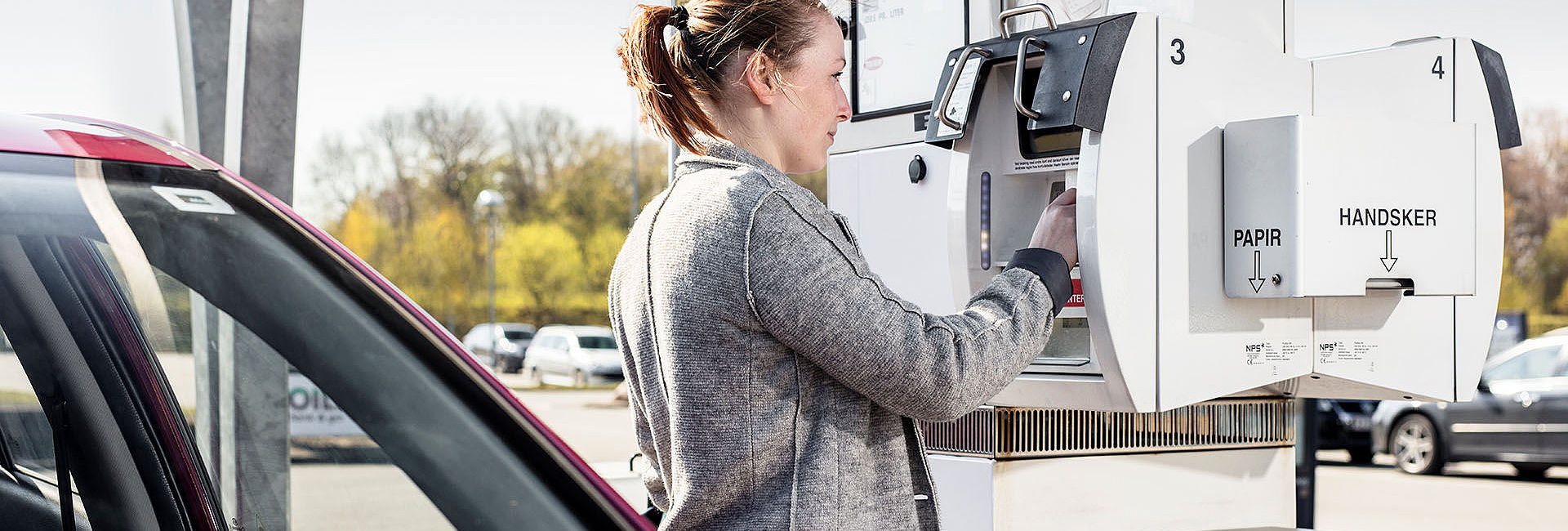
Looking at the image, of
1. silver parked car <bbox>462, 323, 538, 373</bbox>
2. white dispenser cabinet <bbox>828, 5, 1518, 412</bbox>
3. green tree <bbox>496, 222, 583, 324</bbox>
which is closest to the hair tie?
white dispenser cabinet <bbox>828, 5, 1518, 412</bbox>

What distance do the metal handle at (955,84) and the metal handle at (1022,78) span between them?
89mm

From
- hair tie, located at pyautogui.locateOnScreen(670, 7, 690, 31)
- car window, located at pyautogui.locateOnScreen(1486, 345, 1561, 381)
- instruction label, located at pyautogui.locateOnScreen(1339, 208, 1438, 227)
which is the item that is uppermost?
hair tie, located at pyautogui.locateOnScreen(670, 7, 690, 31)

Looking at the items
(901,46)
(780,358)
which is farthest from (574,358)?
(780,358)

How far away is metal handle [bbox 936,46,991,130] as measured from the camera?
7.51ft

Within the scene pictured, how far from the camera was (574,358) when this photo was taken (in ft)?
82.8

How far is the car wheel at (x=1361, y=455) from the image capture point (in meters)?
13.5

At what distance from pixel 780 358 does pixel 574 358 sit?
24.1m

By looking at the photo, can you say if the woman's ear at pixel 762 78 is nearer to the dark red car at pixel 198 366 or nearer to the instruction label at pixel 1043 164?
the dark red car at pixel 198 366

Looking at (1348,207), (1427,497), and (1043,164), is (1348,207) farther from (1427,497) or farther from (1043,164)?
(1427,497)

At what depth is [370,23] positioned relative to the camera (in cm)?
3152

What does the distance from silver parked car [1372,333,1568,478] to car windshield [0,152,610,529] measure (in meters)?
10.3

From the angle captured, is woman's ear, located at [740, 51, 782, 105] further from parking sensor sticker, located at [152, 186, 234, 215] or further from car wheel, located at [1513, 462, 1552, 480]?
car wheel, located at [1513, 462, 1552, 480]

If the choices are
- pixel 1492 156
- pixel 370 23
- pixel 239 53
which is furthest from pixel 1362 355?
pixel 370 23

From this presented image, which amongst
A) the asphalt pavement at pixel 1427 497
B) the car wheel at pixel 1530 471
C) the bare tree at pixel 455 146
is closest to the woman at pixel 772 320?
the asphalt pavement at pixel 1427 497
